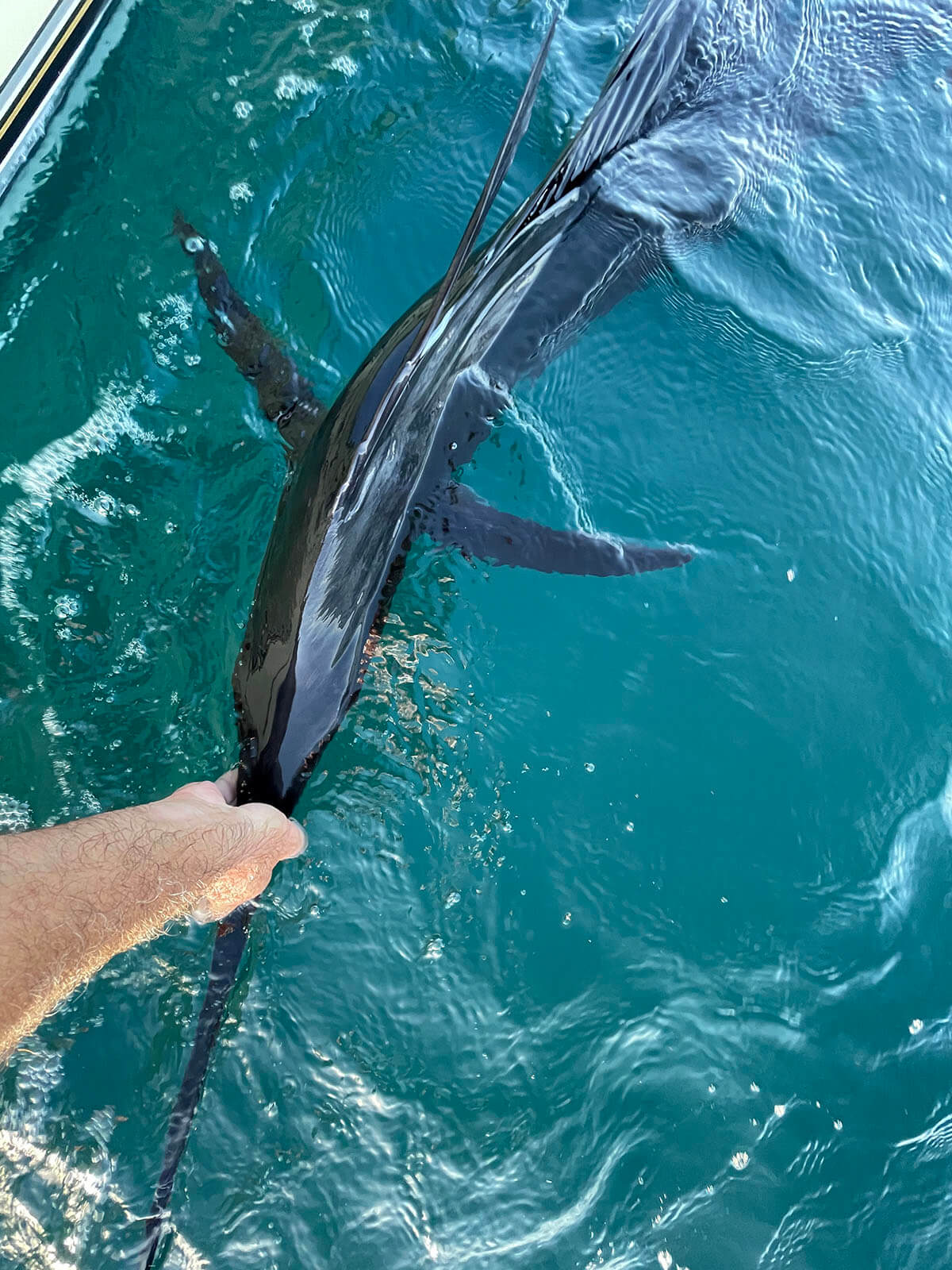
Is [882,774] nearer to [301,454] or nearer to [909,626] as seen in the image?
[909,626]

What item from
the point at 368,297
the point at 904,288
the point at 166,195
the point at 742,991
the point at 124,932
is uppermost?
the point at 166,195

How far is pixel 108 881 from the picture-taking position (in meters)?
2.72

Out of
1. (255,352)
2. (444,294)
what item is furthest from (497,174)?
(255,352)

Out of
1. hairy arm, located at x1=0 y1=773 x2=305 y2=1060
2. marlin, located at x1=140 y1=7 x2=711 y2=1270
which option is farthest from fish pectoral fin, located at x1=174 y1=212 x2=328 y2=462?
hairy arm, located at x1=0 y1=773 x2=305 y2=1060

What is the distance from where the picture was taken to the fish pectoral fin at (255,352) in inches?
167

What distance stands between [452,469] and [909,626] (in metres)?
2.35

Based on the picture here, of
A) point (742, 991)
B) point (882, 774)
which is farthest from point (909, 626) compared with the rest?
point (742, 991)

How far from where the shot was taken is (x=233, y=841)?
288cm

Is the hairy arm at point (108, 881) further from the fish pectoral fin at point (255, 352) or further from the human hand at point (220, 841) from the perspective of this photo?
the fish pectoral fin at point (255, 352)

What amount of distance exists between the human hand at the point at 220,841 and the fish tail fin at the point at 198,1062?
0.34 ft

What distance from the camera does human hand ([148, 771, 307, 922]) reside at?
281 cm

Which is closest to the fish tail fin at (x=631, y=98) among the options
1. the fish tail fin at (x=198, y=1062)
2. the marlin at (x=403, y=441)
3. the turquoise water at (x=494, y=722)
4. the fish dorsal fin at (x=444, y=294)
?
the marlin at (x=403, y=441)

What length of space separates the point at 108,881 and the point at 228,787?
587 mm

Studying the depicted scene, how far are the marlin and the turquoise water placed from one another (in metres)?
0.17
